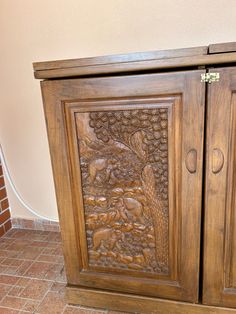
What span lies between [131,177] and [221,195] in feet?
1.02

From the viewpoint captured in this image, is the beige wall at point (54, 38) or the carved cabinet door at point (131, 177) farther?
the beige wall at point (54, 38)

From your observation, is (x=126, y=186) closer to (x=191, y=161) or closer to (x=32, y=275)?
(x=191, y=161)

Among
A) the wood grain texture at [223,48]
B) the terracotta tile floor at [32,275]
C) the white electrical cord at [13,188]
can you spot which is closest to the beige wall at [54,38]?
the white electrical cord at [13,188]

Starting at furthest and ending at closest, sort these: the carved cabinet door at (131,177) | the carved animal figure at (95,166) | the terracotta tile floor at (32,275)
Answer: the terracotta tile floor at (32,275)
the carved animal figure at (95,166)
the carved cabinet door at (131,177)

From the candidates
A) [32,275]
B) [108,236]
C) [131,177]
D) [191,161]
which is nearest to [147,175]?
[131,177]

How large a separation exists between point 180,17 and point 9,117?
1.14 metres

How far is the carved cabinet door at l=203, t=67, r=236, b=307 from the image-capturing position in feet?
2.60

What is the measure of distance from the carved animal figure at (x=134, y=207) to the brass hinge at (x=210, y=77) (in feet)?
Result: 1.56

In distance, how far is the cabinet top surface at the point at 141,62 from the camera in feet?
2.49

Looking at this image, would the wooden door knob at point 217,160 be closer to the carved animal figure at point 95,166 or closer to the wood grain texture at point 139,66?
the wood grain texture at point 139,66

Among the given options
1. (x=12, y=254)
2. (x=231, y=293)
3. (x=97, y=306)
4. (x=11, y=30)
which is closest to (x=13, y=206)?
(x=12, y=254)

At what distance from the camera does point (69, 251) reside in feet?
3.56

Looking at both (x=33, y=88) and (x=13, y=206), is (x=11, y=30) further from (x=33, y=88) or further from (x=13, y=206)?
(x=13, y=206)

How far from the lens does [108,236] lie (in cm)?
104
